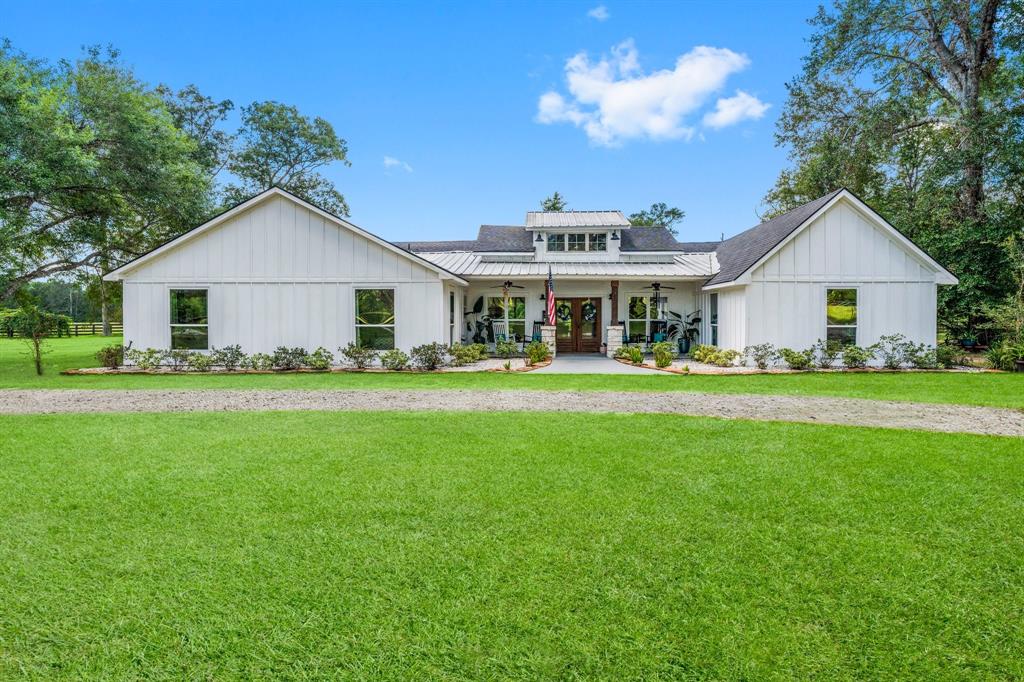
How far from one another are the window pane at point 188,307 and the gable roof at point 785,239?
1485 cm

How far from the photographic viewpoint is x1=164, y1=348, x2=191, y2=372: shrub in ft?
48.1

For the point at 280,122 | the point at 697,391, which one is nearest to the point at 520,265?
the point at 697,391

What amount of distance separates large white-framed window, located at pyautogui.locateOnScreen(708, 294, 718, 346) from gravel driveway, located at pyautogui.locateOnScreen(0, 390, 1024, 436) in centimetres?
858

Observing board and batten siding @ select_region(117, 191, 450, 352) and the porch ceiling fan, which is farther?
the porch ceiling fan

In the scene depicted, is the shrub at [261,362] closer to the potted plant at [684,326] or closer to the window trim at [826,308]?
the potted plant at [684,326]

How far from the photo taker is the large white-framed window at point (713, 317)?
17.9 metres

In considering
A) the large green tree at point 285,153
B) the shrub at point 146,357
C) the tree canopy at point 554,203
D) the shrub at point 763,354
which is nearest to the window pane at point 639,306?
the shrub at point 763,354

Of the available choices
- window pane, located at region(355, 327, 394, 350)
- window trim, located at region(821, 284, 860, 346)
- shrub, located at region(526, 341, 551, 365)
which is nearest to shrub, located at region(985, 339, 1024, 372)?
window trim, located at region(821, 284, 860, 346)

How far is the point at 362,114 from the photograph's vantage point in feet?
76.1

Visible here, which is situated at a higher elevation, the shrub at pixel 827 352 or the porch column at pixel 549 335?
the porch column at pixel 549 335

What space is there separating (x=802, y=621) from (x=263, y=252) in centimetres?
1544

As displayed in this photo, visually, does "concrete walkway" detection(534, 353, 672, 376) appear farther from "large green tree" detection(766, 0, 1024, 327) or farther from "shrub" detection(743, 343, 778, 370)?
"large green tree" detection(766, 0, 1024, 327)

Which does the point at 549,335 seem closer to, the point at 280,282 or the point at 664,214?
the point at 280,282

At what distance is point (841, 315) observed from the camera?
15.1 m
